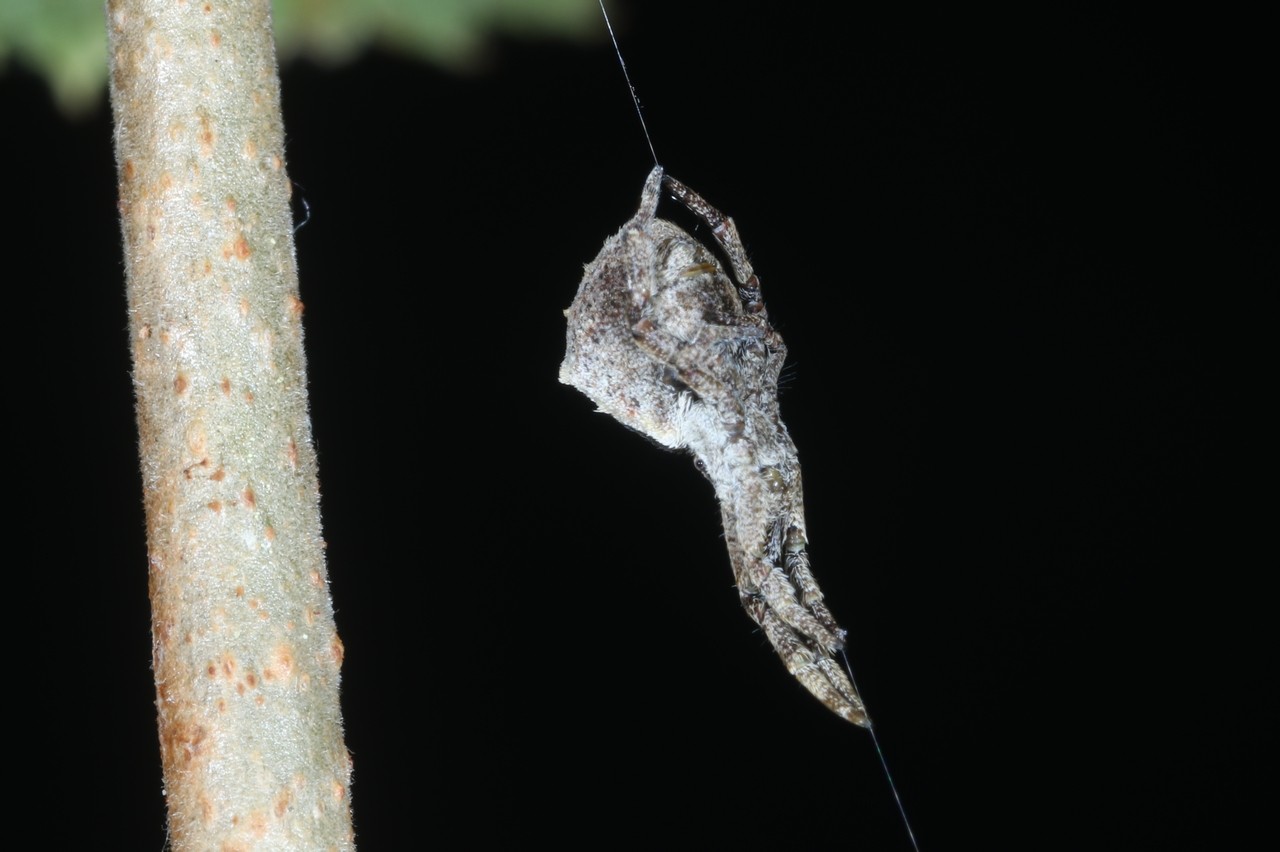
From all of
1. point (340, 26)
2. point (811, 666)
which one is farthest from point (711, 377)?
point (340, 26)

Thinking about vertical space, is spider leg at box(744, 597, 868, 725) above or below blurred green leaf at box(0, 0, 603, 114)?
below

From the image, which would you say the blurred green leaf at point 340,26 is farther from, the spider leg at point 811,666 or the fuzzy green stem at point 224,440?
the spider leg at point 811,666

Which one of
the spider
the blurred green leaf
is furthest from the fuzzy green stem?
the blurred green leaf

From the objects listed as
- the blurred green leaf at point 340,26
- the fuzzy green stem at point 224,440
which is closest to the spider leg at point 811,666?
the fuzzy green stem at point 224,440

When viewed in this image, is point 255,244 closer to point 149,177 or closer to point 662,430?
point 149,177

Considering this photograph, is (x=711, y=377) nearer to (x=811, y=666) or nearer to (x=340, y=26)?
(x=811, y=666)

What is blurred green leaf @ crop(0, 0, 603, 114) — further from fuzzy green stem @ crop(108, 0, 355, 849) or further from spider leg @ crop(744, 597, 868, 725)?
spider leg @ crop(744, 597, 868, 725)
